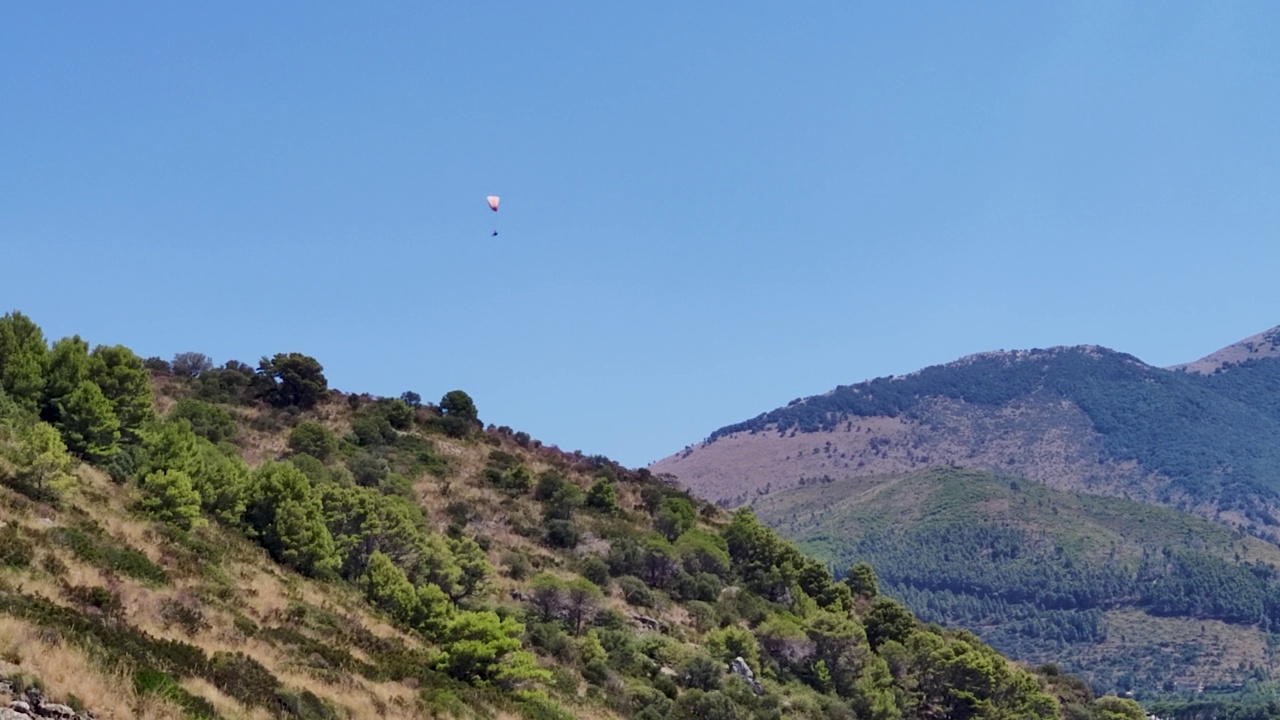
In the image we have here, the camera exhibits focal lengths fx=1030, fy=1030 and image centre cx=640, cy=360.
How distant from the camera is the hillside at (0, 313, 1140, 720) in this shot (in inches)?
679

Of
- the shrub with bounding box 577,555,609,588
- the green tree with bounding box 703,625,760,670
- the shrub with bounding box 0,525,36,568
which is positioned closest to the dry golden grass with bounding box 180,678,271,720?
the shrub with bounding box 0,525,36,568

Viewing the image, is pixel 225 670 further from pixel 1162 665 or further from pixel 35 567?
pixel 1162 665

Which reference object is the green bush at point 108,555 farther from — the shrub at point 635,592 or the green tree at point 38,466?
the shrub at point 635,592

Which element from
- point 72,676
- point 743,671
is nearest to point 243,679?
point 72,676

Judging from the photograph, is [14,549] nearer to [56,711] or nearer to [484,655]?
[56,711]

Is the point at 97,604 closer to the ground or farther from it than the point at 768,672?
farther from it

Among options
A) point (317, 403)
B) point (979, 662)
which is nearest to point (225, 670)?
point (979, 662)

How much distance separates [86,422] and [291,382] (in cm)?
3162

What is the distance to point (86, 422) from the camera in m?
32.4

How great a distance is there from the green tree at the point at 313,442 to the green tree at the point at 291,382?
10.3 m

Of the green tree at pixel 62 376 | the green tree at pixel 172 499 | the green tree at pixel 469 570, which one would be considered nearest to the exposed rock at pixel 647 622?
the green tree at pixel 469 570

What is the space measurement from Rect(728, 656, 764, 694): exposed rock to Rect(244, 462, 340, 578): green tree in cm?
1582

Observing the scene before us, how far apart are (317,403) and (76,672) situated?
54.0m

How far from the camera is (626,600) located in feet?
151
